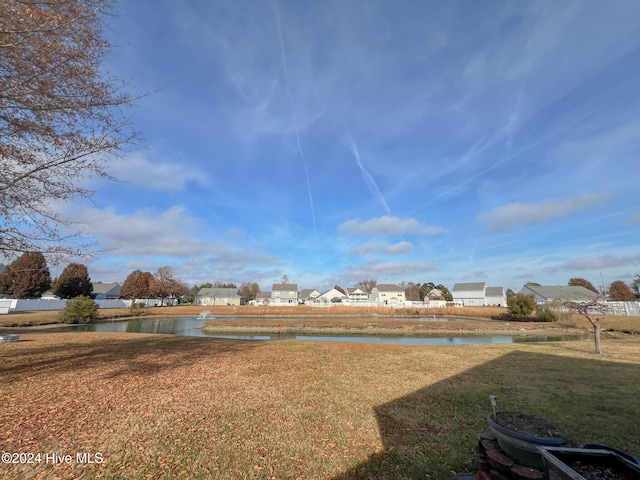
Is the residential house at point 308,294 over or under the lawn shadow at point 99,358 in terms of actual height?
over

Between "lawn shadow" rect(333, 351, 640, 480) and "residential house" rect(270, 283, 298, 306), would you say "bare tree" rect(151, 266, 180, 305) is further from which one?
"lawn shadow" rect(333, 351, 640, 480)

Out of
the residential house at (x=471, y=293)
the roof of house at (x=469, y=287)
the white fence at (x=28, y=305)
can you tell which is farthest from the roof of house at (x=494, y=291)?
the white fence at (x=28, y=305)

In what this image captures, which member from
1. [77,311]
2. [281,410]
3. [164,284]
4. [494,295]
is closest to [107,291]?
[164,284]

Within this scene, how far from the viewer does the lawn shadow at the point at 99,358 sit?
665cm

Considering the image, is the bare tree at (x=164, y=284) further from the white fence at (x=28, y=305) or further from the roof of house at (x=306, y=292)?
the roof of house at (x=306, y=292)

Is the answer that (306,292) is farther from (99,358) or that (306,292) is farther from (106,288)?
(99,358)

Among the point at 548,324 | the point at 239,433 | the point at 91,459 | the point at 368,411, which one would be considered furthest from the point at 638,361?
the point at 548,324

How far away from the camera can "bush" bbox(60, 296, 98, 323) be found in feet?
86.2

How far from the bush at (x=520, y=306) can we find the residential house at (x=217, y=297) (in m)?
63.9

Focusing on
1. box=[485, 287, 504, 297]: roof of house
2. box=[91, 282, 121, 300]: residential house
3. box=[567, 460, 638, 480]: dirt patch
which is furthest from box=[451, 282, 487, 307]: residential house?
box=[91, 282, 121, 300]: residential house

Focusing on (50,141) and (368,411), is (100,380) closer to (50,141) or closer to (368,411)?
(50,141)

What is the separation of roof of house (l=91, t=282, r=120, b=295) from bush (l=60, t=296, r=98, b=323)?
56439 mm

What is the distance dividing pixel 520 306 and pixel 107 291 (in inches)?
3464

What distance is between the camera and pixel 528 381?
6559mm
